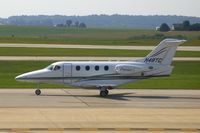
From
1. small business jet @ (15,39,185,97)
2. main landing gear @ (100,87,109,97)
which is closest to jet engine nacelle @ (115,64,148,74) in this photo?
small business jet @ (15,39,185,97)

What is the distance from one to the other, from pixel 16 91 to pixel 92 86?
209 inches

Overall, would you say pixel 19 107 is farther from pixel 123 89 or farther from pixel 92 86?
pixel 123 89

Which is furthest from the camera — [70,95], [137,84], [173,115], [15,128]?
[137,84]

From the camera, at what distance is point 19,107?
2909cm

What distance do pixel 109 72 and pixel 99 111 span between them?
28.1 ft

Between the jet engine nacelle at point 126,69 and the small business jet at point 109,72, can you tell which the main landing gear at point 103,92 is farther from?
the jet engine nacelle at point 126,69

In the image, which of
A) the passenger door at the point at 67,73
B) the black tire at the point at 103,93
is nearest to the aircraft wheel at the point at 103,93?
the black tire at the point at 103,93

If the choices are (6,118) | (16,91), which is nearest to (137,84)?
(16,91)

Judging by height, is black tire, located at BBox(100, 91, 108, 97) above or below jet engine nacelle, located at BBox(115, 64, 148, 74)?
below

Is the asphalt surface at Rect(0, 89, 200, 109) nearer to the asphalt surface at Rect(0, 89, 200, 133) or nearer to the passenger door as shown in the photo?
the asphalt surface at Rect(0, 89, 200, 133)

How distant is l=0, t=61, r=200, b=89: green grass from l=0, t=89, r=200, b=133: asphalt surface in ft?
10.6

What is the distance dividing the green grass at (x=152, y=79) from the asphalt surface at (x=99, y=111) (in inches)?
128

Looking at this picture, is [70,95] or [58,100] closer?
[58,100]

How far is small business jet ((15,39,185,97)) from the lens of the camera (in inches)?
1421
